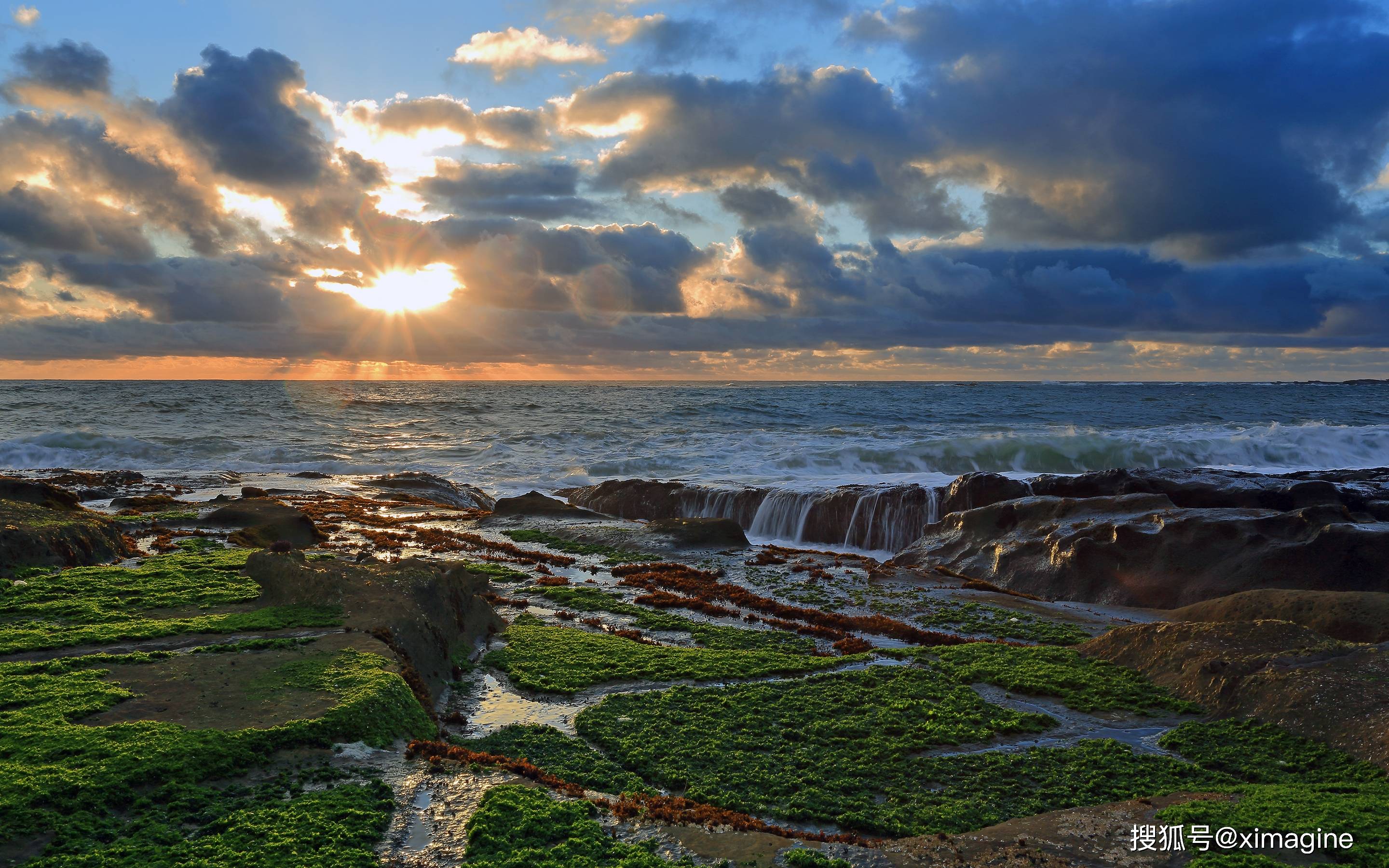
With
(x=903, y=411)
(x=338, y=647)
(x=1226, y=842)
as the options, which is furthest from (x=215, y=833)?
(x=903, y=411)

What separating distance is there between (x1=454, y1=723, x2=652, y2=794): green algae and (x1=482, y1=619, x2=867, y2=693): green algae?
6.37ft

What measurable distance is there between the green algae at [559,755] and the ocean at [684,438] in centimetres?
2707

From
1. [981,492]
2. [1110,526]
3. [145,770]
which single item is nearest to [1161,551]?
[1110,526]

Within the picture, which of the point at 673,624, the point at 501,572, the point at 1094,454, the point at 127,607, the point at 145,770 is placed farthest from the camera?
the point at 1094,454

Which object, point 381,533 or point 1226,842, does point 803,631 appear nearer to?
point 1226,842

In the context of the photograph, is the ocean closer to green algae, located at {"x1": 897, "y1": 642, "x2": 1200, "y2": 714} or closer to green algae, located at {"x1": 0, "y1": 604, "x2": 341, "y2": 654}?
green algae, located at {"x1": 897, "y1": 642, "x2": 1200, "y2": 714}

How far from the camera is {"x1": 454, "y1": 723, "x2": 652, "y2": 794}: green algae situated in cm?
891

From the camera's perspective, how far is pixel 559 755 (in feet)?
31.7

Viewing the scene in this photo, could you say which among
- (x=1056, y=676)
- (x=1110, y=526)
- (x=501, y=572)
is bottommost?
(x=501, y=572)

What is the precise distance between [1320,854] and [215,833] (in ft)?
33.2

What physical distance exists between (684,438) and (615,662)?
200ft

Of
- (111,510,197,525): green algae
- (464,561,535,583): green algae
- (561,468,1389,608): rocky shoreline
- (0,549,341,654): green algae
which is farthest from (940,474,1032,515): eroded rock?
(111,510,197,525): green algae

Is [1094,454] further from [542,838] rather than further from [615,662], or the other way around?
[542,838]

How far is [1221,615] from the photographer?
1591 centimetres
